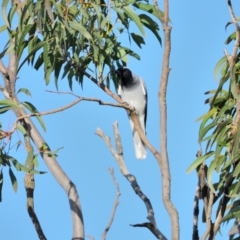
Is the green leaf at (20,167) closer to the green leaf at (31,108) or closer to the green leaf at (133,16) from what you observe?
the green leaf at (31,108)

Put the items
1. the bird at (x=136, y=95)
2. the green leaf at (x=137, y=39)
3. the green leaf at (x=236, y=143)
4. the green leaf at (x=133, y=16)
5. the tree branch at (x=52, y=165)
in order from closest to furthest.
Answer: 1. the green leaf at (x=236, y=143)
2. the tree branch at (x=52, y=165)
3. the green leaf at (x=133, y=16)
4. the green leaf at (x=137, y=39)
5. the bird at (x=136, y=95)

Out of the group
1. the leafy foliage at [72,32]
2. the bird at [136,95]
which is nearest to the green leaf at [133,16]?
the leafy foliage at [72,32]

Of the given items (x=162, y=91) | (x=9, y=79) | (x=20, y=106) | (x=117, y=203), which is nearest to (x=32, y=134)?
(x=20, y=106)

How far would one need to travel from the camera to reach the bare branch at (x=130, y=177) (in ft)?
6.94

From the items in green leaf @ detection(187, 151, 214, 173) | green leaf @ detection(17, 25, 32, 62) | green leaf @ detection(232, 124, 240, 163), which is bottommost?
green leaf @ detection(232, 124, 240, 163)

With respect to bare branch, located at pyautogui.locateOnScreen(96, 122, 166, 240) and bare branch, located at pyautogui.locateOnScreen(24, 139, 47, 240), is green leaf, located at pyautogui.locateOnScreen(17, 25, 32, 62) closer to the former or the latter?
bare branch, located at pyautogui.locateOnScreen(24, 139, 47, 240)

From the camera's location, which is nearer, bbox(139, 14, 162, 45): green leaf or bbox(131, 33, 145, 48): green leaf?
bbox(139, 14, 162, 45): green leaf

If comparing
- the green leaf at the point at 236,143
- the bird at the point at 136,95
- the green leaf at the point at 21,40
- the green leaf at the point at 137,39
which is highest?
the bird at the point at 136,95

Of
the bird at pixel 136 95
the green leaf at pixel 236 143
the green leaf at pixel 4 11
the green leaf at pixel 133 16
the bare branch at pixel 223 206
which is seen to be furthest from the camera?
the bird at pixel 136 95

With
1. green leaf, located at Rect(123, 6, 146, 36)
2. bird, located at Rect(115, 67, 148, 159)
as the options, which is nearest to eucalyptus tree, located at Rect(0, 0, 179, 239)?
green leaf, located at Rect(123, 6, 146, 36)

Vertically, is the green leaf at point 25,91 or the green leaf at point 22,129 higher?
the green leaf at point 25,91

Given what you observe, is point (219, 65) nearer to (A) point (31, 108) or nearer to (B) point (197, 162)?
(B) point (197, 162)

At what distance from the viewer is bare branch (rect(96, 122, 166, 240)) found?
2.12 meters

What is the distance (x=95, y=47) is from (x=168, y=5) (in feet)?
1.84
